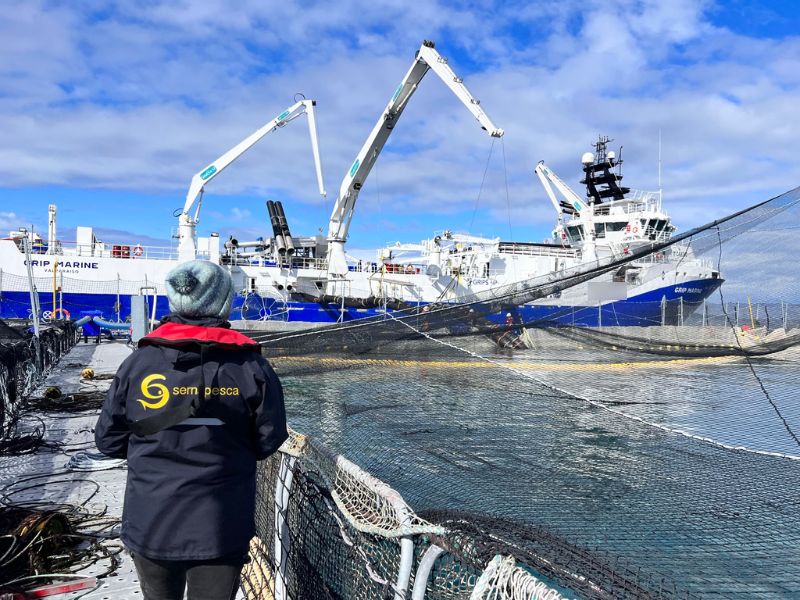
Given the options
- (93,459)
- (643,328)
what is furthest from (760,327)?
(93,459)

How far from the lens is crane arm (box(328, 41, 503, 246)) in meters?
18.7

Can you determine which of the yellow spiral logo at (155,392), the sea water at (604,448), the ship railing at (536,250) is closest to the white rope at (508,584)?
the yellow spiral logo at (155,392)

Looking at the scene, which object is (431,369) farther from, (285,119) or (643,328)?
(285,119)

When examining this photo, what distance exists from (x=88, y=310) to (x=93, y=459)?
19264 mm

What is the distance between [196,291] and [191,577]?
0.90 meters

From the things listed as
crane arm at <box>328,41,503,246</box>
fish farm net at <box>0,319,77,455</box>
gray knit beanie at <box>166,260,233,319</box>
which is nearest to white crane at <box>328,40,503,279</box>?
crane arm at <box>328,41,503,246</box>

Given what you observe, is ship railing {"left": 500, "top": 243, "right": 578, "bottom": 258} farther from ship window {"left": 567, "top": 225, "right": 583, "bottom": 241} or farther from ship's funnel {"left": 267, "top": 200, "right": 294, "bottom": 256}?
ship's funnel {"left": 267, "top": 200, "right": 294, "bottom": 256}

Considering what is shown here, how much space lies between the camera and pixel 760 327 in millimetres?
4598

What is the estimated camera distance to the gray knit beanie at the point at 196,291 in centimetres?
190

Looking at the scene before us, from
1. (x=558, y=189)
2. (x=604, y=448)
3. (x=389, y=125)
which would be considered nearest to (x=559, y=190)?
(x=558, y=189)

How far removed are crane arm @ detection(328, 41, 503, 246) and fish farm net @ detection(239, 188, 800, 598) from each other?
545 inches

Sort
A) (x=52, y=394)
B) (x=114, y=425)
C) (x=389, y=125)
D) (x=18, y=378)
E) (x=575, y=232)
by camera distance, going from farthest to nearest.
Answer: (x=575, y=232), (x=389, y=125), (x=52, y=394), (x=18, y=378), (x=114, y=425)

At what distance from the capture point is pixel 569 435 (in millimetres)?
5648

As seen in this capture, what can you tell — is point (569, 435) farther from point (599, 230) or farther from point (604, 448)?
point (599, 230)
